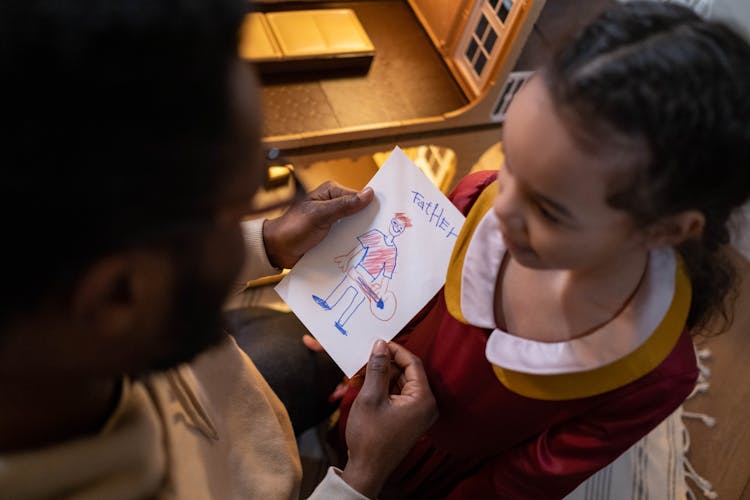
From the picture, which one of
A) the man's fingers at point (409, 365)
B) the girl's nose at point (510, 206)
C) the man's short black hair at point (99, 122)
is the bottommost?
the man's fingers at point (409, 365)

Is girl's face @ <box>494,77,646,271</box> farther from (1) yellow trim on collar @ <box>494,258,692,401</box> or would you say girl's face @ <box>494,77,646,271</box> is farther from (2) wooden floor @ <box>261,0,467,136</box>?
(2) wooden floor @ <box>261,0,467,136</box>

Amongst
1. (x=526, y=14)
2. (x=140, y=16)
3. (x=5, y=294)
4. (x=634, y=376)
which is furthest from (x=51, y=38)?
(x=526, y=14)

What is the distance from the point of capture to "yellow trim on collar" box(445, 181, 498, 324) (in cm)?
77

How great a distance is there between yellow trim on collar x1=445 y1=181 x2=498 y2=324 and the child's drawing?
0.42 ft

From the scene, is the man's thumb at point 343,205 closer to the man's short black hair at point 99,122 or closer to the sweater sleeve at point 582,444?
the sweater sleeve at point 582,444

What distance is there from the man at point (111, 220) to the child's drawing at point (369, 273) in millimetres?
375

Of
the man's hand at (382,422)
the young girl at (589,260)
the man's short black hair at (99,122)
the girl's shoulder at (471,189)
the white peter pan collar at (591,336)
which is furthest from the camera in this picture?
the girl's shoulder at (471,189)

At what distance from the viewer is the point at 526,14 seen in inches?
44.7

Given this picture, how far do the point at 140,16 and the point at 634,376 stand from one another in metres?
0.59

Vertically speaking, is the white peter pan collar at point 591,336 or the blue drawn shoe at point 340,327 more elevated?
the white peter pan collar at point 591,336

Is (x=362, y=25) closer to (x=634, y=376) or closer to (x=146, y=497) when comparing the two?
(x=634, y=376)

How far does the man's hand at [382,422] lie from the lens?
29.8 inches

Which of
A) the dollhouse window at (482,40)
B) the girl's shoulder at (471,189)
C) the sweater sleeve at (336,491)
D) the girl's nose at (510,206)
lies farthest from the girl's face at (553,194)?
the dollhouse window at (482,40)

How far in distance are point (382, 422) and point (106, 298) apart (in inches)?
19.2
